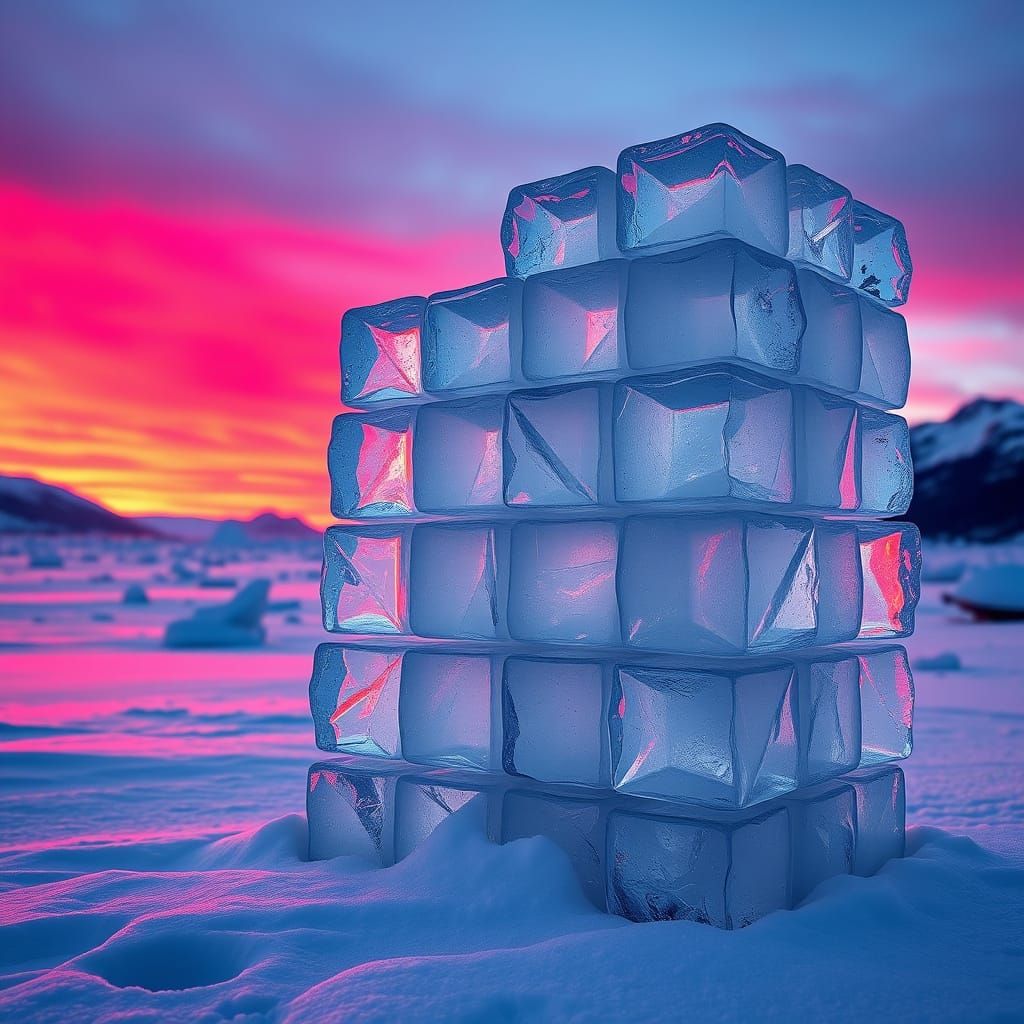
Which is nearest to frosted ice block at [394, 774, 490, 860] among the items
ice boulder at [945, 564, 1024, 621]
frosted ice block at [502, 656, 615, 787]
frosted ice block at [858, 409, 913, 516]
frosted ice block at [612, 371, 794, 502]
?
frosted ice block at [502, 656, 615, 787]

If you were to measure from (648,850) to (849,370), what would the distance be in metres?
1.44

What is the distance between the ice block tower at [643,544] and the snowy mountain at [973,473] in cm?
6318

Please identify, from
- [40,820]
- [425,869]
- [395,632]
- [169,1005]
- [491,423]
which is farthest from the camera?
[40,820]

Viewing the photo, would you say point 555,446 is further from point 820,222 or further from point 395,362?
point 820,222

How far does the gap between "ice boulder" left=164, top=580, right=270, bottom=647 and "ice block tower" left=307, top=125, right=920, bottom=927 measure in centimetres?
724

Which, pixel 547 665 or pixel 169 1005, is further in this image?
pixel 547 665

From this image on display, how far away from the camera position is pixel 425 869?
2.45 m

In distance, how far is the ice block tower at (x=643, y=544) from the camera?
226 cm

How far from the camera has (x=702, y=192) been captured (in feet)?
7.97

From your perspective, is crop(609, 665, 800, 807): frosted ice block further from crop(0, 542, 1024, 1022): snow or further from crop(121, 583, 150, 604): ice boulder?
crop(121, 583, 150, 604): ice boulder

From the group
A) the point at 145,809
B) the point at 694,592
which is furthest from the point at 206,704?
the point at 694,592

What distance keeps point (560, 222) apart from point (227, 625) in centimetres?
807

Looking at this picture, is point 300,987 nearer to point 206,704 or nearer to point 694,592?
point 694,592

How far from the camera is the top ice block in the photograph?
2398mm
